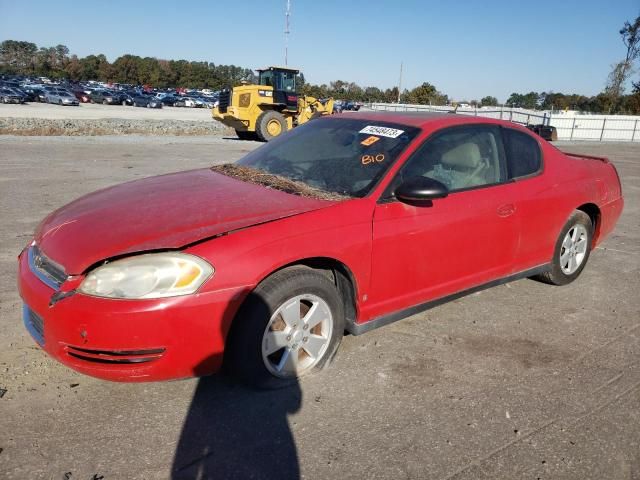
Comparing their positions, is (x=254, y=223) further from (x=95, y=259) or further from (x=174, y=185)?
(x=174, y=185)

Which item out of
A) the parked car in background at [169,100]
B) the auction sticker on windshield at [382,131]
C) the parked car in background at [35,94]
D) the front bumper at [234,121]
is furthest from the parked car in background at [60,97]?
the auction sticker on windshield at [382,131]

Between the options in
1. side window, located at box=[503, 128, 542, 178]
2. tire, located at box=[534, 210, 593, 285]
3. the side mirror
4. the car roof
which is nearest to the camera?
the side mirror

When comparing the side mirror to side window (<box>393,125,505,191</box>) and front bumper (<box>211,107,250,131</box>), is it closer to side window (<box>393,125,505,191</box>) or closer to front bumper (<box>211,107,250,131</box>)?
side window (<box>393,125,505,191</box>)

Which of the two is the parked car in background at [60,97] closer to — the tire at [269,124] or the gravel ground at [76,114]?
the gravel ground at [76,114]

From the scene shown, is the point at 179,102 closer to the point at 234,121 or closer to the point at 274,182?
the point at 234,121

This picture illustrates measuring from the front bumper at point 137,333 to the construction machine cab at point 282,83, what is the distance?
17520 mm

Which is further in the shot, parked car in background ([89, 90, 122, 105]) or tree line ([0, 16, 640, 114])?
tree line ([0, 16, 640, 114])

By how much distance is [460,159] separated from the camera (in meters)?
3.64

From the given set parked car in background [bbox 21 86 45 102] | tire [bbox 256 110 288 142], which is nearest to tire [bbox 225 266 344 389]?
tire [bbox 256 110 288 142]

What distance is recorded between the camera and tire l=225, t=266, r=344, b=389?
2588 mm

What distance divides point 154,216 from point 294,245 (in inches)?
31.1

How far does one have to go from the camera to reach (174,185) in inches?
136

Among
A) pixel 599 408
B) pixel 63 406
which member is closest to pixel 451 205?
pixel 599 408

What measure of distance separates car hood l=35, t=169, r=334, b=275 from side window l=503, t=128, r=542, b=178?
172cm
